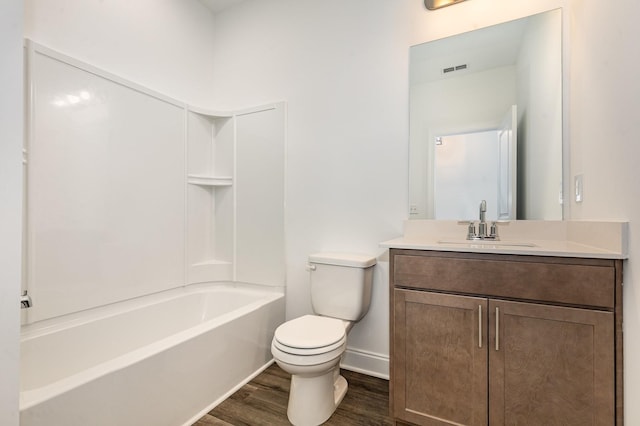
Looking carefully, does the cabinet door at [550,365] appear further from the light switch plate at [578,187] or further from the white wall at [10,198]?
the white wall at [10,198]

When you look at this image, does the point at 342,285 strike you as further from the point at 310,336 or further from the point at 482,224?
the point at 482,224

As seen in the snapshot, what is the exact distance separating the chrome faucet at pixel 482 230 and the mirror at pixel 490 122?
70 mm

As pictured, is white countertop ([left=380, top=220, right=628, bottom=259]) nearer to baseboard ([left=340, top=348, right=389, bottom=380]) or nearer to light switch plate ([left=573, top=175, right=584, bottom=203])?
light switch plate ([left=573, top=175, right=584, bottom=203])

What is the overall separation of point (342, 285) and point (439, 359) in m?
0.72

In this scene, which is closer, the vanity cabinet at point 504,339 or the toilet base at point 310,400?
the vanity cabinet at point 504,339

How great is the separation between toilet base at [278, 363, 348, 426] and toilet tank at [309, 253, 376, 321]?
16.1 inches

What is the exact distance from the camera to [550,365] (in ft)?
3.80

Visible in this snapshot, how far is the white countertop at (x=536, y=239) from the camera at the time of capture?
1.10 meters

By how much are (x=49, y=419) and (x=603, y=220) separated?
2.20 meters

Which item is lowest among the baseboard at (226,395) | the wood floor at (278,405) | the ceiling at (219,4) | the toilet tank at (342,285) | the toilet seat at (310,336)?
the wood floor at (278,405)

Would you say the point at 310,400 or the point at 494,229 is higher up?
the point at 494,229

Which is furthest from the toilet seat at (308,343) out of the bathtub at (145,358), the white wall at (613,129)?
the white wall at (613,129)

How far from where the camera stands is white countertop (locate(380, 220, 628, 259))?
3.61ft

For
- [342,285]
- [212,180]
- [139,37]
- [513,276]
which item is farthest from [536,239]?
[139,37]
